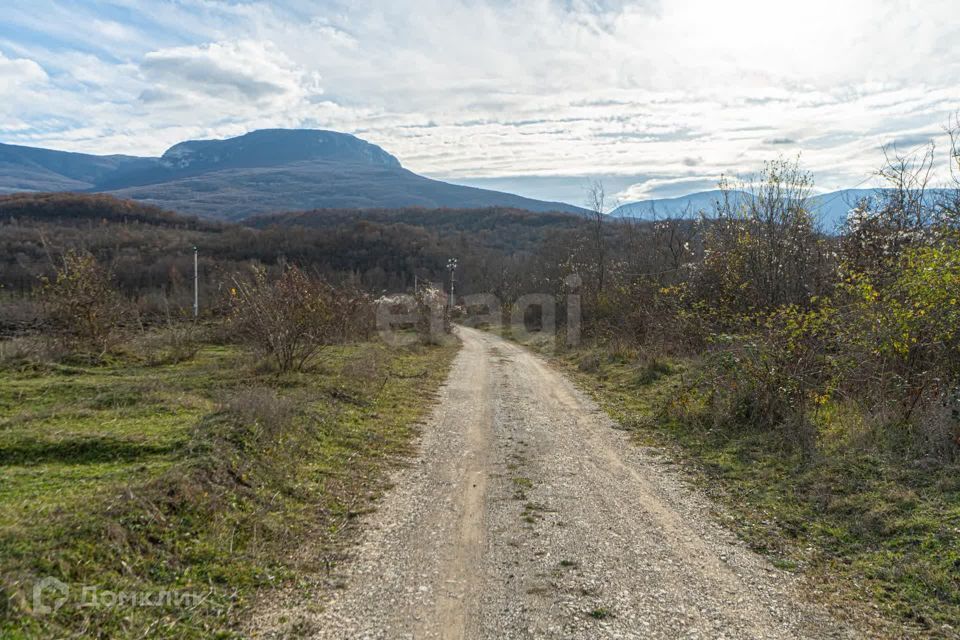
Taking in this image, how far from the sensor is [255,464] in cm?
684

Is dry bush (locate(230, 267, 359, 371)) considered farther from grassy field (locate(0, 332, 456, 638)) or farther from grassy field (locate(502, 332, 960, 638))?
grassy field (locate(502, 332, 960, 638))

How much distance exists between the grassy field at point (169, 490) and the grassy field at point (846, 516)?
14.2ft

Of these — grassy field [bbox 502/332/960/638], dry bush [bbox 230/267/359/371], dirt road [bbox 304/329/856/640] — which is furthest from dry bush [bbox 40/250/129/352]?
grassy field [bbox 502/332/960/638]

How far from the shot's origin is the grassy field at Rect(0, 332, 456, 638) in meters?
4.01

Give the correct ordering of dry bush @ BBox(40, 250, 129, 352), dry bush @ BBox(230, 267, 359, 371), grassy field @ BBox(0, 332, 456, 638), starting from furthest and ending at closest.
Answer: dry bush @ BBox(40, 250, 129, 352), dry bush @ BBox(230, 267, 359, 371), grassy field @ BBox(0, 332, 456, 638)

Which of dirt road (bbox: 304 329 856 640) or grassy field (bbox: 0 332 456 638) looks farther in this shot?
dirt road (bbox: 304 329 856 640)

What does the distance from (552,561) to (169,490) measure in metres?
3.65

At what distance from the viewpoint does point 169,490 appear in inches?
214

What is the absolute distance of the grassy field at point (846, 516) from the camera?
4.49 meters

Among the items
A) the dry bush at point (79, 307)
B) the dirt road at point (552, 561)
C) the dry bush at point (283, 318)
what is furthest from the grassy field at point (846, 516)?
the dry bush at point (79, 307)

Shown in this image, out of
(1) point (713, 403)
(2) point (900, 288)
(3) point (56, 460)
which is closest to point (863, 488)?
(2) point (900, 288)

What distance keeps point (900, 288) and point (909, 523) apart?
3.93m

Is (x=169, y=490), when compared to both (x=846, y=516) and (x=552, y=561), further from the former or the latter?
(x=846, y=516)

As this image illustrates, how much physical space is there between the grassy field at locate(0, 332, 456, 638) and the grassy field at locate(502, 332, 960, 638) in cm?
432
